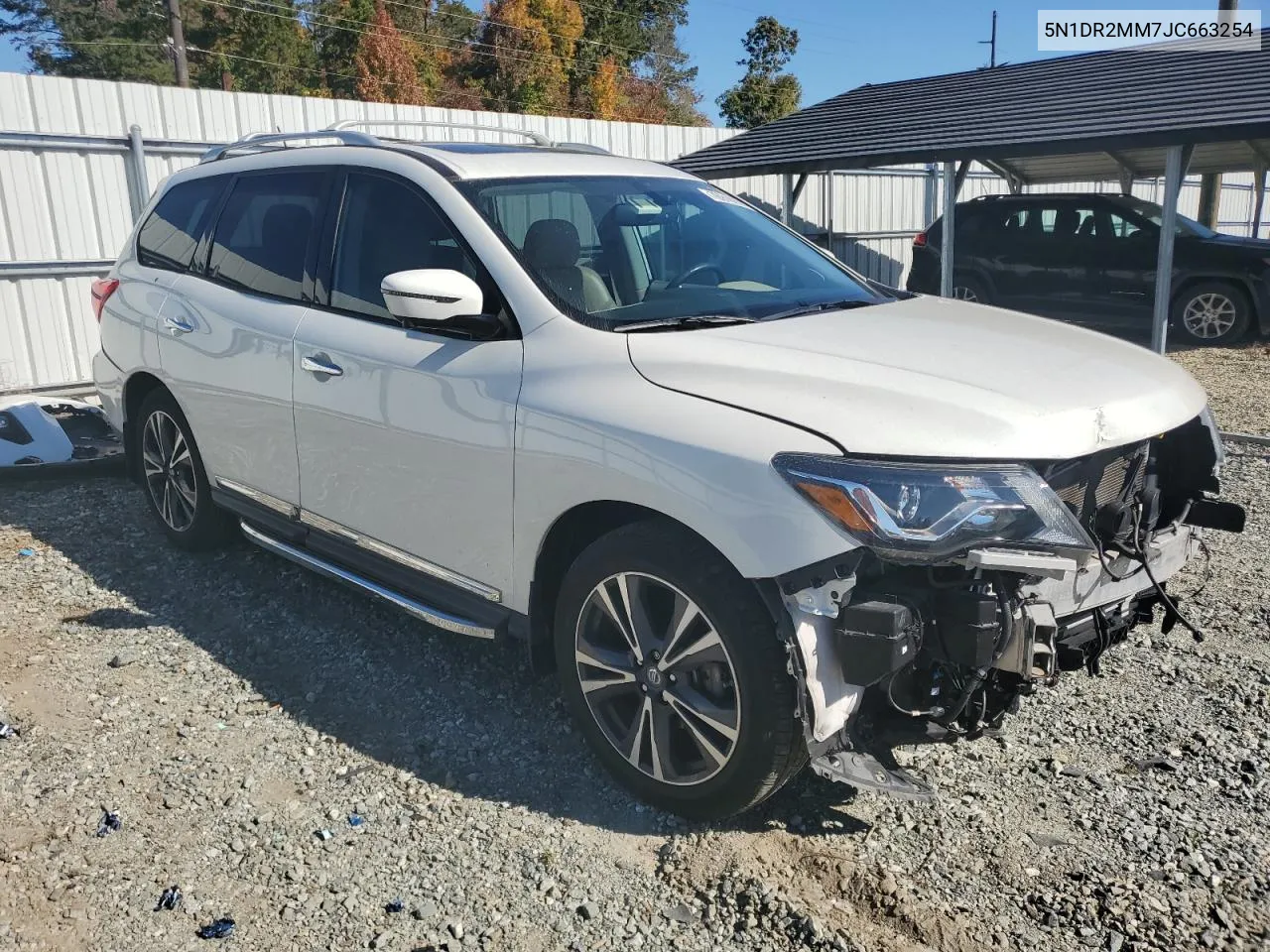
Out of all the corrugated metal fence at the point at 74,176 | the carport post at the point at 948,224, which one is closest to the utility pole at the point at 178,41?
the corrugated metal fence at the point at 74,176

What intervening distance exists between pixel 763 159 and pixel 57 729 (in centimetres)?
1263

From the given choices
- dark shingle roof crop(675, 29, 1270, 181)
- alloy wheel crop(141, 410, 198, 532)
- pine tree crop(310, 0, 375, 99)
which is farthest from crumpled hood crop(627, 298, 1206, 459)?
pine tree crop(310, 0, 375, 99)

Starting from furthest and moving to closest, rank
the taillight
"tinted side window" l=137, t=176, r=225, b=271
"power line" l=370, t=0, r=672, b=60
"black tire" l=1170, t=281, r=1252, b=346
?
"power line" l=370, t=0, r=672, b=60 < "black tire" l=1170, t=281, r=1252, b=346 < the taillight < "tinted side window" l=137, t=176, r=225, b=271

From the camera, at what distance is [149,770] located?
3.46 meters

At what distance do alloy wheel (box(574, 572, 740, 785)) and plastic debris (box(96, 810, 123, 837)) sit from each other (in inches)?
56.1

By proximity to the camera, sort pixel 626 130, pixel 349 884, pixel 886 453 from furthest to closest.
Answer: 1. pixel 626 130
2. pixel 349 884
3. pixel 886 453

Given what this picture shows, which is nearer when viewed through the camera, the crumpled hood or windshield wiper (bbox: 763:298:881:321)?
the crumpled hood

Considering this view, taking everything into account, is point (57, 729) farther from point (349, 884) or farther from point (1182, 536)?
point (1182, 536)

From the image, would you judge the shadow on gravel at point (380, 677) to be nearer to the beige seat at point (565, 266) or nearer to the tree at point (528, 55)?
the beige seat at point (565, 266)

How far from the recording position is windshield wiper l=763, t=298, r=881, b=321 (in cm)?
350

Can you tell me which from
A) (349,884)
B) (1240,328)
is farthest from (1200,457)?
(1240,328)

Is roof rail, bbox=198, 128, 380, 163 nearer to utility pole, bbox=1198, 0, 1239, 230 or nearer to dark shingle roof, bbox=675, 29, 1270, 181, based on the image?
dark shingle roof, bbox=675, 29, 1270, 181

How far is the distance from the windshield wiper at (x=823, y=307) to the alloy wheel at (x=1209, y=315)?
33.3ft

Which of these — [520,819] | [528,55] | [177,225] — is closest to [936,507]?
[520,819]
